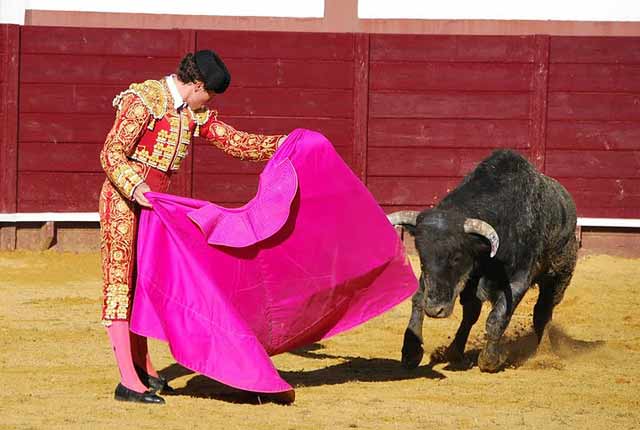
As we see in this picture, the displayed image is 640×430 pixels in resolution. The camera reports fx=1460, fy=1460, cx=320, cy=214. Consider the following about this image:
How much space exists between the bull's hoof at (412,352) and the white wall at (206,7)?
5.60m

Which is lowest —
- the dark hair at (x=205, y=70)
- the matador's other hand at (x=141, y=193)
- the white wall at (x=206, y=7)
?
the matador's other hand at (x=141, y=193)

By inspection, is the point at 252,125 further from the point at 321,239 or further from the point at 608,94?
the point at 321,239

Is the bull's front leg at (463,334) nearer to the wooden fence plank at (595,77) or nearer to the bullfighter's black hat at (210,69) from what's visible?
the bullfighter's black hat at (210,69)

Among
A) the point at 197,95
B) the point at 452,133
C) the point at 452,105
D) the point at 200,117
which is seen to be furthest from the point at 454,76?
the point at 197,95

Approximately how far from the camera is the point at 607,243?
9867 millimetres

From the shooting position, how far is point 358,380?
550cm

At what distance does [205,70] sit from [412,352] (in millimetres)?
1579

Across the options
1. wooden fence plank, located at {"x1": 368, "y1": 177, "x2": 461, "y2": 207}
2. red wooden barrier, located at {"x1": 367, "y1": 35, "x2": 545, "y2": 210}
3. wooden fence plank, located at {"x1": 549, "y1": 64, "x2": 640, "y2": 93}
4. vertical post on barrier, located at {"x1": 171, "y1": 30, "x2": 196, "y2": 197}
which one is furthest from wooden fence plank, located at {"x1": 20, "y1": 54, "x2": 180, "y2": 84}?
wooden fence plank, located at {"x1": 549, "y1": 64, "x2": 640, "y2": 93}

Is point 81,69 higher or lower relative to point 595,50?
lower

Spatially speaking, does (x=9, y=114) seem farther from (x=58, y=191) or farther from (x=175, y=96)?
(x=175, y=96)

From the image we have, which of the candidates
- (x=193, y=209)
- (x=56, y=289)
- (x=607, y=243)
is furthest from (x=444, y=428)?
(x=607, y=243)

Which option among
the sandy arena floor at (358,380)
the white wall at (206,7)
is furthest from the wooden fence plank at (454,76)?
the sandy arena floor at (358,380)

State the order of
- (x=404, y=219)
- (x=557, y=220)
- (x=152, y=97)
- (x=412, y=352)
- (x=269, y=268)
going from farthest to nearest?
1. (x=557, y=220)
2. (x=404, y=219)
3. (x=412, y=352)
4. (x=269, y=268)
5. (x=152, y=97)

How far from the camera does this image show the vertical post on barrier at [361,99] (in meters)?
10.0
